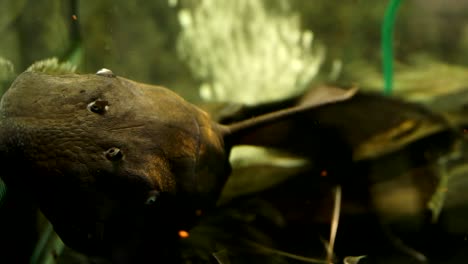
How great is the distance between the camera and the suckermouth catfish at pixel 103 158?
91cm

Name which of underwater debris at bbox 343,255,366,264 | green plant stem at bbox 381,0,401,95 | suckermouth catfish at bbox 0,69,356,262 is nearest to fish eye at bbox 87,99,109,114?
suckermouth catfish at bbox 0,69,356,262

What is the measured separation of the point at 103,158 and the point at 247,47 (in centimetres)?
168

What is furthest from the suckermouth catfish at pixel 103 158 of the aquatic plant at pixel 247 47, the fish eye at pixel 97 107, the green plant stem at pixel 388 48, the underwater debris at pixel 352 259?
the green plant stem at pixel 388 48

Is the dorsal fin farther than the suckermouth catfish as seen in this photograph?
Yes

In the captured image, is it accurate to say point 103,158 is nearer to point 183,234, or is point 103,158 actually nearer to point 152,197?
point 152,197

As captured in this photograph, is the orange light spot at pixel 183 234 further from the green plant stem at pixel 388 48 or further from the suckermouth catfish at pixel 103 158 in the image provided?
the green plant stem at pixel 388 48

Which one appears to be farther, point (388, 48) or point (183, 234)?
point (388, 48)

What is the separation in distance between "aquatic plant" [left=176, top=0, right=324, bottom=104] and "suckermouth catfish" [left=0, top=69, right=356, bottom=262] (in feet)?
4.08

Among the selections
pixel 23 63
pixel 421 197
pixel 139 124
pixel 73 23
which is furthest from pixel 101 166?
pixel 421 197

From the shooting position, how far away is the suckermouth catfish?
0.91m

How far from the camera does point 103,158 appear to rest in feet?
3.06

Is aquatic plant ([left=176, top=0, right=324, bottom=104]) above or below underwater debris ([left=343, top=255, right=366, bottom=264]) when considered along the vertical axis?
above

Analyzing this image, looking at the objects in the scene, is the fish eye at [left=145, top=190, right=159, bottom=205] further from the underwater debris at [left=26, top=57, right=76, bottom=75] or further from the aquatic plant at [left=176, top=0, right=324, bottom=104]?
the aquatic plant at [left=176, top=0, right=324, bottom=104]

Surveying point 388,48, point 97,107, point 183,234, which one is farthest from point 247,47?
point 97,107
